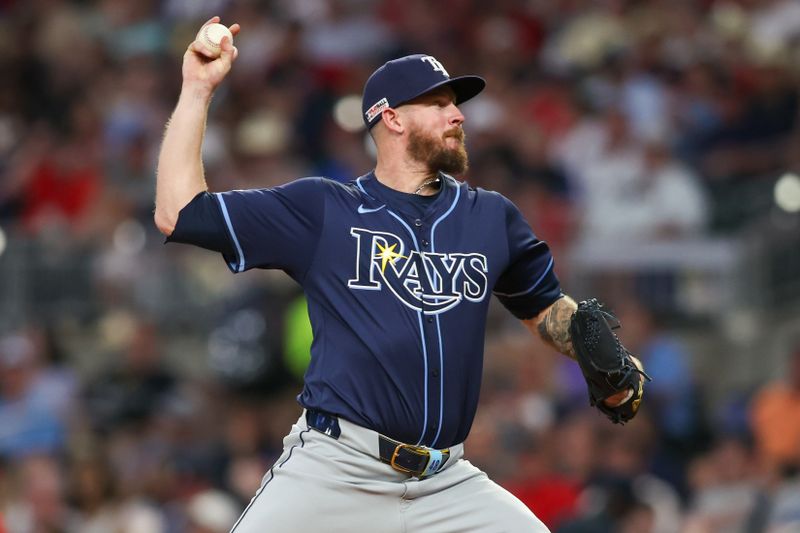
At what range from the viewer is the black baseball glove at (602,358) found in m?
5.26

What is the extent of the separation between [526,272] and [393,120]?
2.39 ft

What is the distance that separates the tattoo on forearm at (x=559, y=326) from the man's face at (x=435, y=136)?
0.61 m

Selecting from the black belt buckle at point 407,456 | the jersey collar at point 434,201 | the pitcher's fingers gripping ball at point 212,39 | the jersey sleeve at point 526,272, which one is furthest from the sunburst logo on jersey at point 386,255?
the pitcher's fingers gripping ball at point 212,39

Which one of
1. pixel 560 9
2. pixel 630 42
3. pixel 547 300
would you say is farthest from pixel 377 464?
pixel 560 9

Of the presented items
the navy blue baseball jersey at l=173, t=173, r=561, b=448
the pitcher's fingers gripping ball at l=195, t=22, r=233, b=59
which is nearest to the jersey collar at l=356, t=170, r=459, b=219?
the navy blue baseball jersey at l=173, t=173, r=561, b=448

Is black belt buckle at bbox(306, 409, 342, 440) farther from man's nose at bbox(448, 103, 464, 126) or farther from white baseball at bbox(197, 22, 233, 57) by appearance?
white baseball at bbox(197, 22, 233, 57)

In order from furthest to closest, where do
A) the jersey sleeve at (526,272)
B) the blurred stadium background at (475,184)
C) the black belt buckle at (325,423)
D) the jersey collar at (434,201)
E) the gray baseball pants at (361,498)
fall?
the blurred stadium background at (475,184), the jersey sleeve at (526,272), the jersey collar at (434,201), the black belt buckle at (325,423), the gray baseball pants at (361,498)

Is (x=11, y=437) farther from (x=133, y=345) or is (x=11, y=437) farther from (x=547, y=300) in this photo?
(x=547, y=300)

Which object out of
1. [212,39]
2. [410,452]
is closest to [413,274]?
[410,452]

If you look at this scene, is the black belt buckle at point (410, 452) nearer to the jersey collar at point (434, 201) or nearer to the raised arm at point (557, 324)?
the raised arm at point (557, 324)

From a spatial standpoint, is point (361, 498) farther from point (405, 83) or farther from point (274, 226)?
point (405, 83)

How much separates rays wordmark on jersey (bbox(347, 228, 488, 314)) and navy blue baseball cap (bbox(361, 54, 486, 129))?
520mm

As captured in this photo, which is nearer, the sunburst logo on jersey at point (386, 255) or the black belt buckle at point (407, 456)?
the black belt buckle at point (407, 456)

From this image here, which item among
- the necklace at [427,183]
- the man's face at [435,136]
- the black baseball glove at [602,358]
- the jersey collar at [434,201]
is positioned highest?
the man's face at [435,136]
